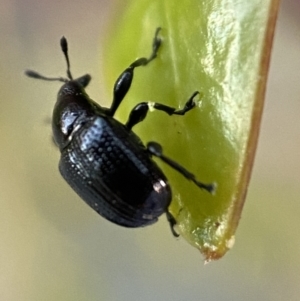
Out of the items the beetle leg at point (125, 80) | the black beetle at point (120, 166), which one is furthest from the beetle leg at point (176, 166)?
the beetle leg at point (125, 80)

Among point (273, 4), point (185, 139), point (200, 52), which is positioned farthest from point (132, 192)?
point (273, 4)

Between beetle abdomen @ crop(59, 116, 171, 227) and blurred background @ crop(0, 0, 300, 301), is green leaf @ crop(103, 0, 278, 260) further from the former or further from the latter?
blurred background @ crop(0, 0, 300, 301)

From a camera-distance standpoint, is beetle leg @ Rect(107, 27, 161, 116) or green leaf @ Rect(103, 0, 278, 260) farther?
beetle leg @ Rect(107, 27, 161, 116)

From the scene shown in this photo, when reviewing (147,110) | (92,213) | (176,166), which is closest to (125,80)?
(147,110)

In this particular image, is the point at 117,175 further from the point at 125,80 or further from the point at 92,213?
the point at 92,213

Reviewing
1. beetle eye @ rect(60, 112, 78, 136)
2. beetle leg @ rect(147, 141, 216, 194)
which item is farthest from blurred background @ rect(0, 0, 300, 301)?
beetle leg @ rect(147, 141, 216, 194)

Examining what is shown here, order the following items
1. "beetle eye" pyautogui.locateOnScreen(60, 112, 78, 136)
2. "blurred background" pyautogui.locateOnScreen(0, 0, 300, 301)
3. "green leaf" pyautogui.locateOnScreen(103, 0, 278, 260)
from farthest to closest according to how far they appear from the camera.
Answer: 1. "blurred background" pyautogui.locateOnScreen(0, 0, 300, 301)
2. "beetle eye" pyautogui.locateOnScreen(60, 112, 78, 136)
3. "green leaf" pyautogui.locateOnScreen(103, 0, 278, 260)
